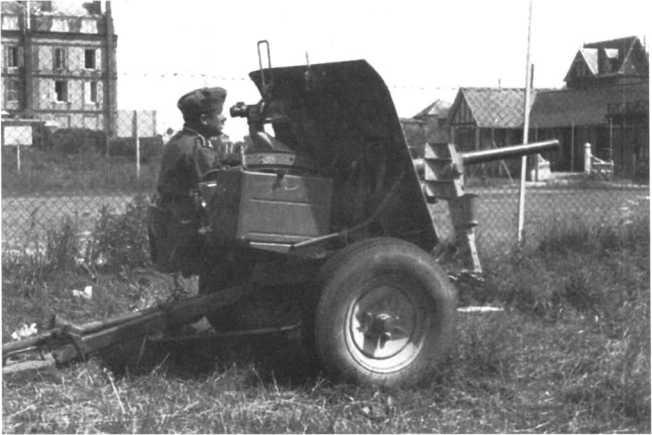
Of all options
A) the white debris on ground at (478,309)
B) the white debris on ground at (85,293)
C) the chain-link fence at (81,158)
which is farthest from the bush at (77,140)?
the white debris on ground at (478,309)

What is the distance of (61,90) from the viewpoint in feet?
31.0

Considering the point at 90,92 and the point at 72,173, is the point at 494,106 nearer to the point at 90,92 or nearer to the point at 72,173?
the point at 72,173

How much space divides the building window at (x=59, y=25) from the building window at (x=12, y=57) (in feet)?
1.43

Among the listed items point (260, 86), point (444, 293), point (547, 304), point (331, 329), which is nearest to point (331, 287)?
point (331, 329)

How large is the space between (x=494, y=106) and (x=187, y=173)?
7.25 metres

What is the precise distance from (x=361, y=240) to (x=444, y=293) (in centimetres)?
54

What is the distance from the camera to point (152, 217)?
6.17 metres

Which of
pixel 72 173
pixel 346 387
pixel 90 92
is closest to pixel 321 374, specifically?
pixel 346 387

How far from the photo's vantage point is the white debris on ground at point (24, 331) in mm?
6605

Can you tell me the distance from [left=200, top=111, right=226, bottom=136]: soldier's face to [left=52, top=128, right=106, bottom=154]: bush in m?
3.56

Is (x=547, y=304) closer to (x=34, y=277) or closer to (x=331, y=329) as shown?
(x=331, y=329)

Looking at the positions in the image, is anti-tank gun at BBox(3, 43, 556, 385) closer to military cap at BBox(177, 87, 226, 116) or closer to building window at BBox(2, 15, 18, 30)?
military cap at BBox(177, 87, 226, 116)

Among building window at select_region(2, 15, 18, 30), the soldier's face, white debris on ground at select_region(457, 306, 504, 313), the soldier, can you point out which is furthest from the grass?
building window at select_region(2, 15, 18, 30)

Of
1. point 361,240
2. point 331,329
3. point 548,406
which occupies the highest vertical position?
point 361,240
